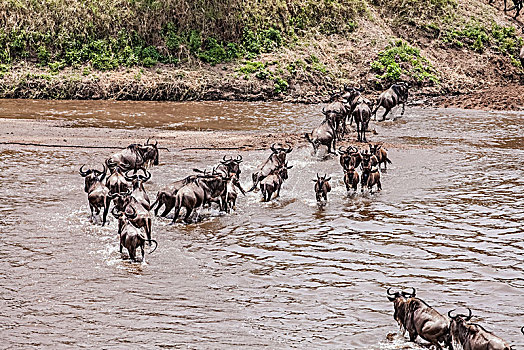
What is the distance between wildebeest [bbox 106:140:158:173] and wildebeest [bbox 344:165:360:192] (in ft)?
12.8

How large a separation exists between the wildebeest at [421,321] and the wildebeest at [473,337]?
0.12 meters

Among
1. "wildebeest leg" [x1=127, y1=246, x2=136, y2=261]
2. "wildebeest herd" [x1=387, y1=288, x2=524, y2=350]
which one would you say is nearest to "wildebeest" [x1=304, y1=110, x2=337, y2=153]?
"wildebeest leg" [x1=127, y1=246, x2=136, y2=261]

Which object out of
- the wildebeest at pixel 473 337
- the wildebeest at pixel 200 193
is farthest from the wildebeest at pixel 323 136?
the wildebeest at pixel 473 337

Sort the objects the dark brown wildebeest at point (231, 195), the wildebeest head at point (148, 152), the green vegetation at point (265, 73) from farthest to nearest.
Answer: the green vegetation at point (265, 73) < the wildebeest head at point (148, 152) < the dark brown wildebeest at point (231, 195)

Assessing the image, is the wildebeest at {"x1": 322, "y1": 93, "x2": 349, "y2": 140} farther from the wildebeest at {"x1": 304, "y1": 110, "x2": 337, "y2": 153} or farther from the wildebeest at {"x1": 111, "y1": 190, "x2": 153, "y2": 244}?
the wildebeest at {"x1": 111, "y1": 190, "x2": 153, "y2": 244}

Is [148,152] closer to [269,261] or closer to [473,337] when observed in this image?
[269,261]

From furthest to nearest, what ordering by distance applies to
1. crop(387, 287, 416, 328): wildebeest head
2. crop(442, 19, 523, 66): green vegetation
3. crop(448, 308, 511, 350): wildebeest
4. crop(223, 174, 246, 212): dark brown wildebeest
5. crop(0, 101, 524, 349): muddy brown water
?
1. crop(442, 19, 523, 66): green vegetation
2. crop(223, 174, 246, 212): dark brown wildebeest
3. crop(0, 101, 524, 349): muddy brown water
4. crop(387, 287, 416, 328): wildebeest head
5. crop(448, 308, 511, 350): wildebeest

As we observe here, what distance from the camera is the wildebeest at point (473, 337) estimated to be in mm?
6625

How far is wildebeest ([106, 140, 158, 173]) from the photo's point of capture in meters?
13.9

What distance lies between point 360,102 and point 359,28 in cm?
1292

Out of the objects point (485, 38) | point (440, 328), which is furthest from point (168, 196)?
point (485, 38)

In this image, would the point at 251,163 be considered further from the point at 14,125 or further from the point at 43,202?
the point at 14,125

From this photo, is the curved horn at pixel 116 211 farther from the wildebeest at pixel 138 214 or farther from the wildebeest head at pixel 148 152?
the wildebeest head at pixel 148 152

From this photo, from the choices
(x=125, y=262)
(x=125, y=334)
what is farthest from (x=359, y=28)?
(x=125, y=334)
